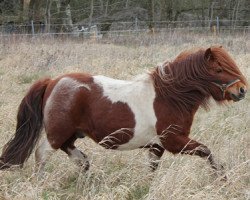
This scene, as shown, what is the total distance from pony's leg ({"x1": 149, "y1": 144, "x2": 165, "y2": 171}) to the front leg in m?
0.22

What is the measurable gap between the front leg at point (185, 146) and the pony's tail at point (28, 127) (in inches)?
51.7

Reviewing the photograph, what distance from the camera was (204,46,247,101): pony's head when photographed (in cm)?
403

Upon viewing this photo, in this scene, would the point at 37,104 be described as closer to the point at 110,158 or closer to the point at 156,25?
the point at 110,158

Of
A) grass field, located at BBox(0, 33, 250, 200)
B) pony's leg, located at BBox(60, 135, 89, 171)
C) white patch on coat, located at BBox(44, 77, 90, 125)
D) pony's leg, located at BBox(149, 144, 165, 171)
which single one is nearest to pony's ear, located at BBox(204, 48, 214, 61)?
grass field, located at BBox(0, 33, 250, 200)

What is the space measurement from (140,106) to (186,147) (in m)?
0.56

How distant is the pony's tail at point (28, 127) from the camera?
4512mm

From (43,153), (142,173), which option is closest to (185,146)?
(142,173)

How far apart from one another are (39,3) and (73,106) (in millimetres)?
20655

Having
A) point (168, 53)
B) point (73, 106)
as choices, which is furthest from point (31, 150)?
point (168, 53)

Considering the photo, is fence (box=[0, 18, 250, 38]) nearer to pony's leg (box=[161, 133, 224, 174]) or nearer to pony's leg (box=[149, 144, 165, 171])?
pony's leg (box=[149, 144, 165, 171])

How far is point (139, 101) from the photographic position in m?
4.18

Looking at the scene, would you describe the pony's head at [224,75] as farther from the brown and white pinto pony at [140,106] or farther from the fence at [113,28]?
the fence at [113,28]

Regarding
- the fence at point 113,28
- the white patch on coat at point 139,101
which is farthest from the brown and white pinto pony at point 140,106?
the fence at point 113,28

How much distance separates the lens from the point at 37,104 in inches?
180
